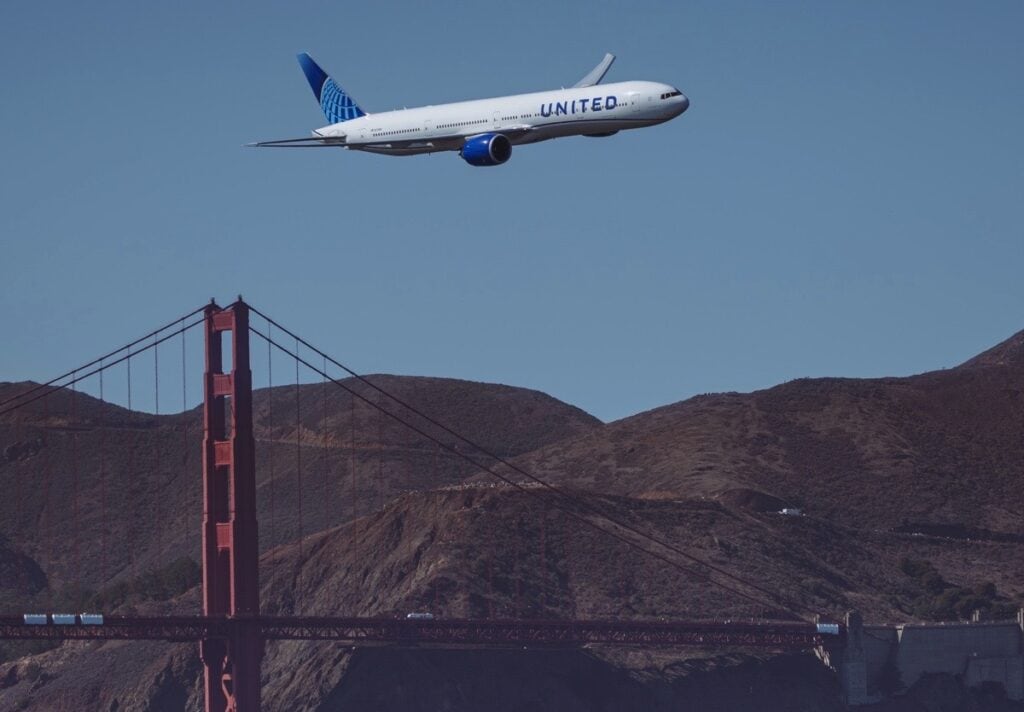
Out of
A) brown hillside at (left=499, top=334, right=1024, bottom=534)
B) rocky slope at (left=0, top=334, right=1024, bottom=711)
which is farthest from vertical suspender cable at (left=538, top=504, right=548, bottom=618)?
brown hillside at (left=499, top=334, right=1024, bottom=534)

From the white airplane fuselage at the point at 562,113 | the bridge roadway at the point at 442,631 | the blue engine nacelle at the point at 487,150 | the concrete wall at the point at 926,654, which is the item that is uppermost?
the white airplane fuselage at the point at 562,113

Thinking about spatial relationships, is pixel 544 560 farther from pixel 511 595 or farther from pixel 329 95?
pixel 329 95

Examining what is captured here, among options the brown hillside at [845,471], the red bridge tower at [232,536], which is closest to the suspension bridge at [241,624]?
the red bridge tower at [232,536]

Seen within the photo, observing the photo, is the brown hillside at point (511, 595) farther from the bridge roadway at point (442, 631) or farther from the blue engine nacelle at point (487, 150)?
the blue engine nacelle at point (487, 150)

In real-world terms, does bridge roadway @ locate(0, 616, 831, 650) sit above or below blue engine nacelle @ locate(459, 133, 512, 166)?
below

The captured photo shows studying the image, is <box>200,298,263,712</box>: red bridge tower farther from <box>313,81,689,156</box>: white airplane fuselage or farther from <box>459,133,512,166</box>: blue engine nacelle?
<box>459,133,512,166</box>: blue engine nacelle

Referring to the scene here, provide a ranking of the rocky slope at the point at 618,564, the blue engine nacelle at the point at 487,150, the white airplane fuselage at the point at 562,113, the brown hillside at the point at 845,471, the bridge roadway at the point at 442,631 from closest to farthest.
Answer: the blue engine nacelle at the point at 487,150, the white airplane fuselage at the point at 562,113, the bridge roadway at the point at 442,631, the rocky slope at the point at 618,564, the brown hillside at the point at 845,471

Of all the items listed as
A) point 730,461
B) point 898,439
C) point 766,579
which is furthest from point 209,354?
point 898,439
